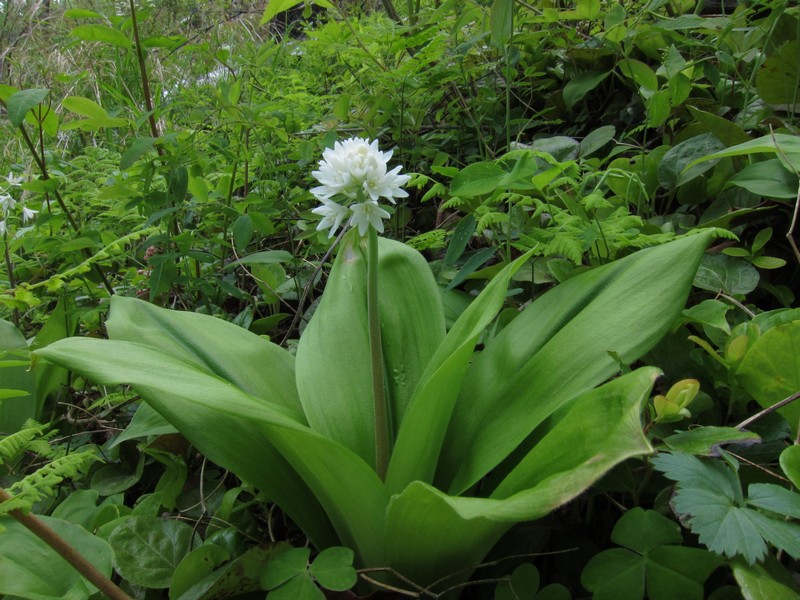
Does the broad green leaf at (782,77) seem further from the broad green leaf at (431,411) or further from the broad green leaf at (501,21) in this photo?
the broad green leaf at (431,411)

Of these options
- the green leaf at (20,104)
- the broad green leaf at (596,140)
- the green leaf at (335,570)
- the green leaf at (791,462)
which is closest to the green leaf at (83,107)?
the green leaf at (20,104)

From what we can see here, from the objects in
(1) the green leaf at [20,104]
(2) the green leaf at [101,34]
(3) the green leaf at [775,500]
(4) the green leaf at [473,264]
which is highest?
(2) the green leaf at [101,34]

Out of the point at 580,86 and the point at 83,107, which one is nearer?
the point at 83,107

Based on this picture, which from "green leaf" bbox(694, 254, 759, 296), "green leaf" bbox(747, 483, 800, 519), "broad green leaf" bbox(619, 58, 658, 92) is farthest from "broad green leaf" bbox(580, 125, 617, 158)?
→ "green leaf" bbox(747, 483, 800, 519)

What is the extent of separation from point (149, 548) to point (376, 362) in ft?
1.49

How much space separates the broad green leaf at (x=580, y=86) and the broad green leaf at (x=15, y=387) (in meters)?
1.65

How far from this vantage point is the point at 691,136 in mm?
1447

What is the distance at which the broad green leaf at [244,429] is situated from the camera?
0.65 meters

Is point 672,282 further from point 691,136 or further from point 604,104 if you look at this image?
point 604,104

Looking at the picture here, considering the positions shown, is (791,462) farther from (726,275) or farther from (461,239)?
(461,239)

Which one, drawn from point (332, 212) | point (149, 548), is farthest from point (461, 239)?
point (149, 548)

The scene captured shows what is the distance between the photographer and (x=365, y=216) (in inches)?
28.8

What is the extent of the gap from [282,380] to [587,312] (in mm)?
507

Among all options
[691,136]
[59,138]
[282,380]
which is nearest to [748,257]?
[691,136]
